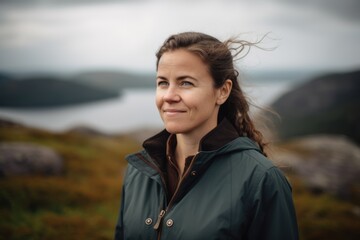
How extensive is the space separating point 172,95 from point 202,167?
0.77 metres

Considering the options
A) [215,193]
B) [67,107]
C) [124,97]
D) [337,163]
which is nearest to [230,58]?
[215,193]

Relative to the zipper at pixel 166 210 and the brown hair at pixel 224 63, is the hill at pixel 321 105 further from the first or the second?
the zipper at pixel 166 210

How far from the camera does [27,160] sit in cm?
1748

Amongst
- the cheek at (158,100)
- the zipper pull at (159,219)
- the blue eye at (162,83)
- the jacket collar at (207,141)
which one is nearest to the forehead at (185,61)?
the blue eye at (162,83)

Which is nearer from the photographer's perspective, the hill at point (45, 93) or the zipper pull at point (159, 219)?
the zipper pull at point (159, 219)

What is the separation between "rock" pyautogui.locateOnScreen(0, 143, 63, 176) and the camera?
1650cm

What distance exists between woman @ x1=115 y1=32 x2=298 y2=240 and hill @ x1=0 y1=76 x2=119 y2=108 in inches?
2935

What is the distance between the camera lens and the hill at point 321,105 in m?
79.1

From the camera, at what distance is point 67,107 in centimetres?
9638

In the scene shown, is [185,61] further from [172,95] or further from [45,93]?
[45,93]

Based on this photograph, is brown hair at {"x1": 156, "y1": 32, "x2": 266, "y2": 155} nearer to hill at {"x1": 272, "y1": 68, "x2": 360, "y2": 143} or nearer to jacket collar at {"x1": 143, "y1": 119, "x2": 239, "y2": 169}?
jacket collar at {"x1": 143, "y1": 119, "x2": 239, "y2": 169}

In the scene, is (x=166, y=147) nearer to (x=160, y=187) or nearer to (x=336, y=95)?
(x=160, y=187)

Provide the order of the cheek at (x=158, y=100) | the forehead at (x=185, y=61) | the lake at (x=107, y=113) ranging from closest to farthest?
the forehead at (x=185, y=61), the cheek at (x=158, y=100), the lake at (x=107, y=113)

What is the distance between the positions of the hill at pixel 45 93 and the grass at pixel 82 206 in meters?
58.4
